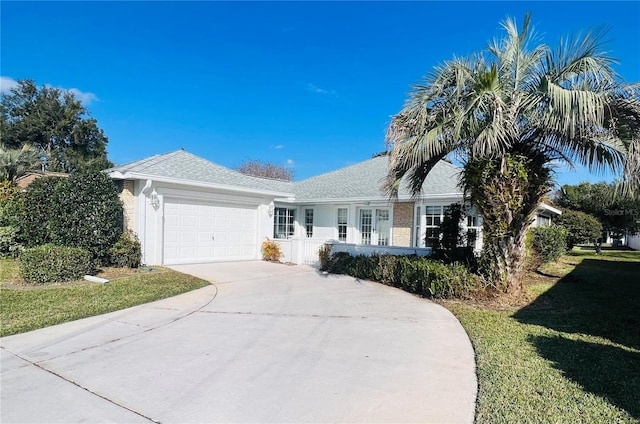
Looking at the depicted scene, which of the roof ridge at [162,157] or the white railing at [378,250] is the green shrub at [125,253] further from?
the white railing at [378,250]

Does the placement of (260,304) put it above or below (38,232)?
below

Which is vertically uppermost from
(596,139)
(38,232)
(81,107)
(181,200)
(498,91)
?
(81,107)

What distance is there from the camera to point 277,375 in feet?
13.5

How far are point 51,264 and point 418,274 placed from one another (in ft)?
29.0

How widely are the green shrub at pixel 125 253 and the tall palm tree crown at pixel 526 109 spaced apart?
802 centimetres

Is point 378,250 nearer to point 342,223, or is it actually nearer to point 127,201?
point 342,223

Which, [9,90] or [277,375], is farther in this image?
[9,90]

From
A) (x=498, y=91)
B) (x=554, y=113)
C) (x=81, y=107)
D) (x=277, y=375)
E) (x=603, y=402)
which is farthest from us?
(x=81, y=107)

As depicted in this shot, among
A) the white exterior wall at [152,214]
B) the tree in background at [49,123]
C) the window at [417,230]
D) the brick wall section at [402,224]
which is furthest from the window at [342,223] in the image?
the tree in background at [49,123]

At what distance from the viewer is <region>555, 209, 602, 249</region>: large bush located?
2302cm

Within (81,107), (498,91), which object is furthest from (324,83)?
(81,107)

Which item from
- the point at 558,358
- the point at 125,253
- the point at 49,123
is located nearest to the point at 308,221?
the point at 125,253

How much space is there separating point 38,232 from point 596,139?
14144mm

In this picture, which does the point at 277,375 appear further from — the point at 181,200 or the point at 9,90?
the point at 9,90
